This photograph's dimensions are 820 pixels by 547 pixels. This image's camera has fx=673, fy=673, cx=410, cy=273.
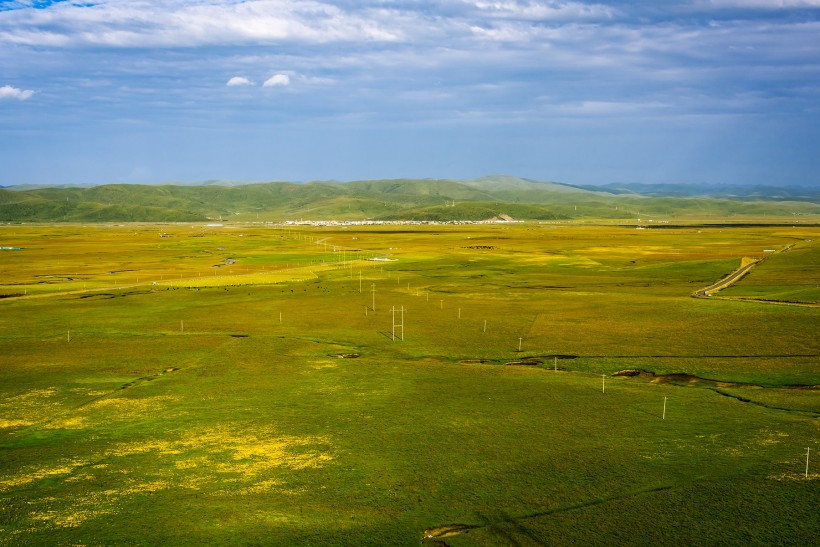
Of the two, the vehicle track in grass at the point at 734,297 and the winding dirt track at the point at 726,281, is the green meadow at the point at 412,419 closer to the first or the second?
the vehicle track in grass at the point at 734,297

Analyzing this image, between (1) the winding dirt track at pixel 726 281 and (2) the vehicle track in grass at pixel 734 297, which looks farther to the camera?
(1) the winding dirt track at pixel 726 281

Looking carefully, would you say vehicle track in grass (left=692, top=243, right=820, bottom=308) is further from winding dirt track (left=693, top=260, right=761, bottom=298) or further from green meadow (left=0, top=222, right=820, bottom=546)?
green meadow (left=0, top=222, right=820, bottom=546)

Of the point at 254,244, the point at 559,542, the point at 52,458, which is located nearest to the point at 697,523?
the point at 559,542

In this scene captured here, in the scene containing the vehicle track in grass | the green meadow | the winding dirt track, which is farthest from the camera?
the winding dirt track

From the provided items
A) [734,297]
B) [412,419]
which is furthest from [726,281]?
[412,419]

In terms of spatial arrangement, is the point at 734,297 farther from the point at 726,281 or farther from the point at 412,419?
the point at 412,419

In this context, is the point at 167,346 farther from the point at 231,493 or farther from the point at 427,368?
the point at 231,493

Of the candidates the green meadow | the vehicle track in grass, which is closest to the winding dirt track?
the vehicle track in grass

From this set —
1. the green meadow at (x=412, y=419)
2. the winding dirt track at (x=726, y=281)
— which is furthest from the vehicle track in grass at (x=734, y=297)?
the green meadow at (x=412, y=419)

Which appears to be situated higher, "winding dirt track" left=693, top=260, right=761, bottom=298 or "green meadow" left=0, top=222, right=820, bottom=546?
"winding dirt track" left=693, top=260, right=761, bottom=298
